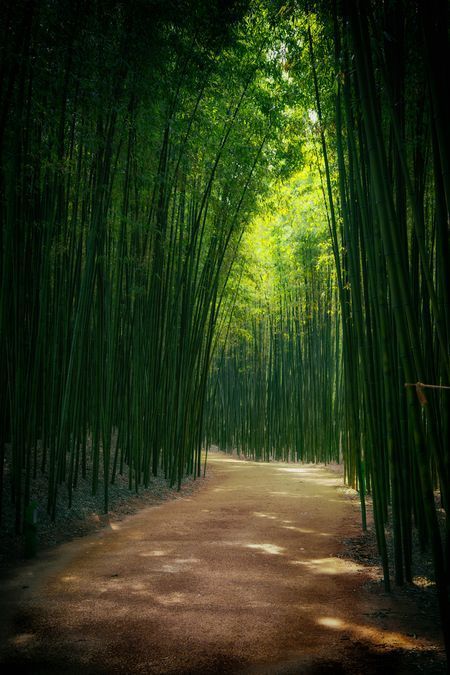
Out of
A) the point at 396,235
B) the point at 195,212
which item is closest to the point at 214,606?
the point at 396,235

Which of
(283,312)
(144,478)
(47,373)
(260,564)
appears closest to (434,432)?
(260,564)

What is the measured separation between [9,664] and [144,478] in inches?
127

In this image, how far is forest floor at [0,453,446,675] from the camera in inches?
60.9

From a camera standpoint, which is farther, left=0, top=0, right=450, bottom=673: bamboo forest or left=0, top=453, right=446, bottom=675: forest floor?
left=0, top=0, right=450, bottom=673: bamboo forest

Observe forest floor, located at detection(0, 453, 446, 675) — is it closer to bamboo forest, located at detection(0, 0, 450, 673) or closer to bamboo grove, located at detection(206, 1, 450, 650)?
bamboo forest, located at detection(0, 0, 450, 673)

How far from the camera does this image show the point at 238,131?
4.70 metres

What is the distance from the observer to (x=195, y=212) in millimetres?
4738

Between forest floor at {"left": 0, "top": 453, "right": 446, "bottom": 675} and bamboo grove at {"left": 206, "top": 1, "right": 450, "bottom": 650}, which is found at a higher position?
bamboo grove at {"left": 206, "top": 1, "right": 450, "bottom": 650}

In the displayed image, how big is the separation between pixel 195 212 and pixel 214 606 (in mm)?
3708

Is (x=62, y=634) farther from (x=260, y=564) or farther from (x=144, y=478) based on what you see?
(x=144, y=478)

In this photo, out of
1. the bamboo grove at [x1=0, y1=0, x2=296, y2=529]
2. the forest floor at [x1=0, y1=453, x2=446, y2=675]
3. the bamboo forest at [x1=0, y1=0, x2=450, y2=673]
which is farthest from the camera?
the bamboo grove at [x1=0, y1=0, x2=296, y2=529]

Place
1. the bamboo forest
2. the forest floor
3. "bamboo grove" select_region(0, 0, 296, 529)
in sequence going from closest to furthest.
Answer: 1. the forest floor
2. the bamboo forest
3. "bamboo grove" select_region(0, 0, 296, 529)

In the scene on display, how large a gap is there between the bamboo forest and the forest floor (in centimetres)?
12

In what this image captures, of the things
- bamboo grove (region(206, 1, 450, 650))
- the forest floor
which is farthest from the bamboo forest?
the forest floor
